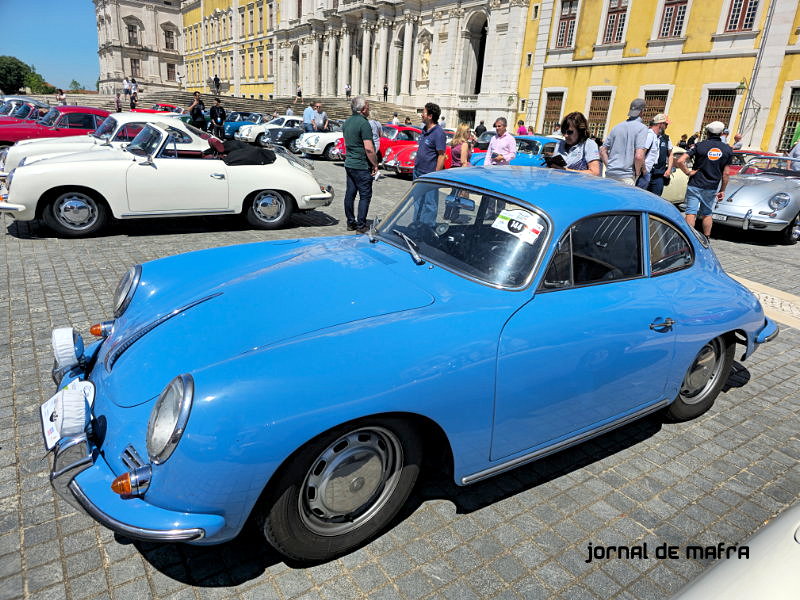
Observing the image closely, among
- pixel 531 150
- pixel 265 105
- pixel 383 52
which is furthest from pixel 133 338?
pixel 383 52

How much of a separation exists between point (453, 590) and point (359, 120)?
270 inches

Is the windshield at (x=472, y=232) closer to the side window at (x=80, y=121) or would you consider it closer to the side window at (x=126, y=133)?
the side window at (x=126, y=133)

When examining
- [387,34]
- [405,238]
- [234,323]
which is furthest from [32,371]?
[387,34]

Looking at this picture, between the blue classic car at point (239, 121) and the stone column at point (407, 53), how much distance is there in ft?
67.6

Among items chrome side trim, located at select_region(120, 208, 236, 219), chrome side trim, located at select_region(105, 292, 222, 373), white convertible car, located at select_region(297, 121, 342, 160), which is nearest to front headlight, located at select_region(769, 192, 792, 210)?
chrome side trim, located at select_region(120, 208, 236, 219)

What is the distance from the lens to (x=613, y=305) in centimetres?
277

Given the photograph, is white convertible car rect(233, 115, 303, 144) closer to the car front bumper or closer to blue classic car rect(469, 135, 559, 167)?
blue classic car rect(469, 135, 559, 167)

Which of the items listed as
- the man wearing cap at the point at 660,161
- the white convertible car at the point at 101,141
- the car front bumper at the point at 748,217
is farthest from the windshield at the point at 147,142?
the car front bumper at the point at 748,217

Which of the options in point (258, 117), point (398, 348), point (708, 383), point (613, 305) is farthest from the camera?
point (258, 117)

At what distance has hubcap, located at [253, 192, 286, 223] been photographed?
8.19 metres

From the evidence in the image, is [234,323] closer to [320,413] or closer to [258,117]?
[320,413]

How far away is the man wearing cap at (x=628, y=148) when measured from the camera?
709 cm

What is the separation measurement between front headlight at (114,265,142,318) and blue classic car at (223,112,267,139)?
20858 millimetres

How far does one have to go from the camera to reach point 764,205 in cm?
913
